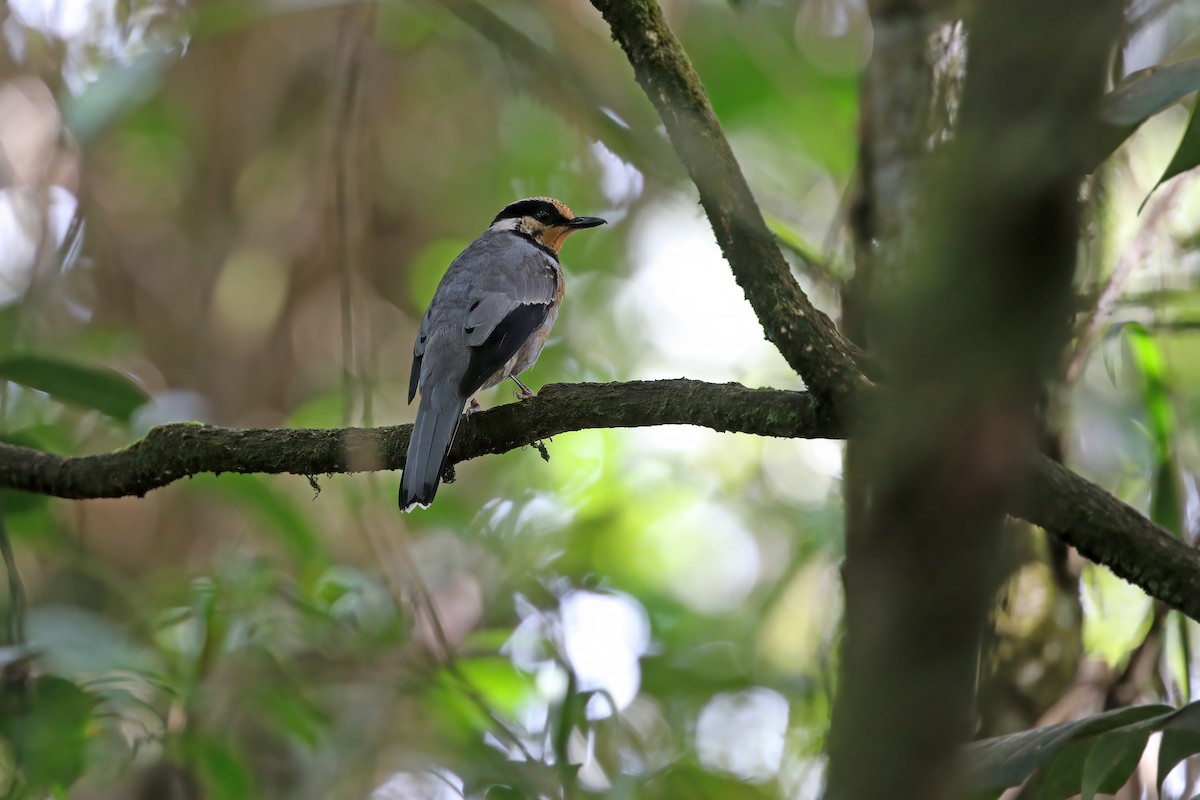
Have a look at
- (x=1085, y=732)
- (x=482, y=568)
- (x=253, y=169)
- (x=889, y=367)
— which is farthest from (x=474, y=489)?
(x=889, y=367)

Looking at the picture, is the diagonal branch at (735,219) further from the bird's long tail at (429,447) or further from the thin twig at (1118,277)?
the thin twig at (1118,277)

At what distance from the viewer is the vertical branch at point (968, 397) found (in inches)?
31.6

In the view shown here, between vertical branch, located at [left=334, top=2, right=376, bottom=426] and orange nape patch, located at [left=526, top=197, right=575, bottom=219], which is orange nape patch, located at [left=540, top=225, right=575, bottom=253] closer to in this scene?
orange nape patch, located at [left=526, top=197, right=575, bottom=219]

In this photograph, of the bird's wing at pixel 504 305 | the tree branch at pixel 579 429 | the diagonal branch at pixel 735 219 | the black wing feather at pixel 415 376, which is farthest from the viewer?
the black wing feather at pixel 415 376

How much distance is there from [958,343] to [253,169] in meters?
8.21

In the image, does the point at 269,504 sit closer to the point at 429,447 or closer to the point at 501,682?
the point at 429,447

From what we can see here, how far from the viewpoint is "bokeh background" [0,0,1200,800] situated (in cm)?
400

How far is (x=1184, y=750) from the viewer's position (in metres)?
2.56

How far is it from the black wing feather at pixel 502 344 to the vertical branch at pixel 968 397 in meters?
3.20

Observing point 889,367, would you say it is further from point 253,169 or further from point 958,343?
point 253,169

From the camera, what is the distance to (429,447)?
371 centimetres

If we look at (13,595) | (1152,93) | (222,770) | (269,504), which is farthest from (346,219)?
(1152,93)

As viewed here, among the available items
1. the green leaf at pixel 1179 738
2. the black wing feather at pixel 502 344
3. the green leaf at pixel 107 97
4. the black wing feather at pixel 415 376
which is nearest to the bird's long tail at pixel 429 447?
the black wing feather at pixel 502 344

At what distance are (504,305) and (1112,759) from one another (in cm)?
301
